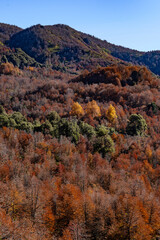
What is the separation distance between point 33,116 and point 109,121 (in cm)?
3950

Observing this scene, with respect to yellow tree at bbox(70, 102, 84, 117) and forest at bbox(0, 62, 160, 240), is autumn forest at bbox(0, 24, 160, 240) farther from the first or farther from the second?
forest at bbox(0, 62, 160, 240)

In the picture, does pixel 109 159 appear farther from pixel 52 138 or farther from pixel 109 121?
pixel 109 121

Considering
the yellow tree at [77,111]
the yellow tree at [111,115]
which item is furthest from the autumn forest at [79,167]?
the yellow tree at [111,115]

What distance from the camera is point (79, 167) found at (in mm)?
51375

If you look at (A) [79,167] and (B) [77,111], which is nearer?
(A) [79,167]

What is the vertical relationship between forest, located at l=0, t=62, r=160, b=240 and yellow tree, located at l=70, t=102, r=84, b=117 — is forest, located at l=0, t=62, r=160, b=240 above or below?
below

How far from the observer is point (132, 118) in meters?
76.4

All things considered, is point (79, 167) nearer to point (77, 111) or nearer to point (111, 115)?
point (111, 115)

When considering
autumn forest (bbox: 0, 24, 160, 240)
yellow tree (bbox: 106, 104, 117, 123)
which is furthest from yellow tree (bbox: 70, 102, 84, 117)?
yellow tree (bbox: 106, 104, 117, 123)

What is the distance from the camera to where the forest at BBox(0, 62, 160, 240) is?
95.0 feet

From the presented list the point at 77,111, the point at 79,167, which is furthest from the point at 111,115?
the point at 79,167

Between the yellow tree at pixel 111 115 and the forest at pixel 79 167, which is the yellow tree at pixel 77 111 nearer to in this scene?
the forest at pixel 79 167

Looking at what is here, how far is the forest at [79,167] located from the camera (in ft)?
95.0

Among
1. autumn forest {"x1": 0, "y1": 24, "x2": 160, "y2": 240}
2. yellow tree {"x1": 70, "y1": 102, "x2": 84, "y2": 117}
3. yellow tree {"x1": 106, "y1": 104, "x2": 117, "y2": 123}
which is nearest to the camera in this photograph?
autumn forest {"x1": 0, "y1": 24, "x2": 160, "y2": 240}
